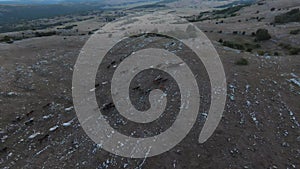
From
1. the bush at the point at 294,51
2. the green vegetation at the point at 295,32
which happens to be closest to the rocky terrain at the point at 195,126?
the bush at the point at 294,51

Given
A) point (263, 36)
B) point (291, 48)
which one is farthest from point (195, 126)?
point (263, 36)

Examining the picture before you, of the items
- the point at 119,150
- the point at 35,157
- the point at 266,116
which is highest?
the point at 266,116

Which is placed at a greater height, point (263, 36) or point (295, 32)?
point (295, 32)

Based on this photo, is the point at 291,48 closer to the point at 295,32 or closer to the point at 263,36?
the point at 263,36

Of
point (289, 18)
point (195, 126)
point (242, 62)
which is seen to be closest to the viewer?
point (195, 126)

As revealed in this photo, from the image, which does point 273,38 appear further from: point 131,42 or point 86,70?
point 86,70

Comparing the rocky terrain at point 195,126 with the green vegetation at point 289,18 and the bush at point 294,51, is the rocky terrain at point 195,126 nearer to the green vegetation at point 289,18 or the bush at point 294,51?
the bush at point 294,51

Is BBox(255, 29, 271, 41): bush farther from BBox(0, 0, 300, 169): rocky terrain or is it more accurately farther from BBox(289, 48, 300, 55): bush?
BBox(0, 0, 300, 169): rocky terrain

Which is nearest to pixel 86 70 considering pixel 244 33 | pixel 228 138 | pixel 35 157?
pixel 35 157

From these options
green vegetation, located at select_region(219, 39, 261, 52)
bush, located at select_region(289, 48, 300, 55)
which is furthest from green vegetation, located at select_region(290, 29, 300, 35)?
bush, located at select_region(289, 48, 300, 55)

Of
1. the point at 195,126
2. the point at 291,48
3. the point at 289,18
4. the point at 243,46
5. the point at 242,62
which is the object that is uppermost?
the point at 289,18

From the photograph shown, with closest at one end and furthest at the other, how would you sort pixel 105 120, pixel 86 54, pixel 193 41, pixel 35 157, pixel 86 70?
pixel 35 157, pixel 105 120, pixel 86 70, pixel 193 41, pixel 86 54
